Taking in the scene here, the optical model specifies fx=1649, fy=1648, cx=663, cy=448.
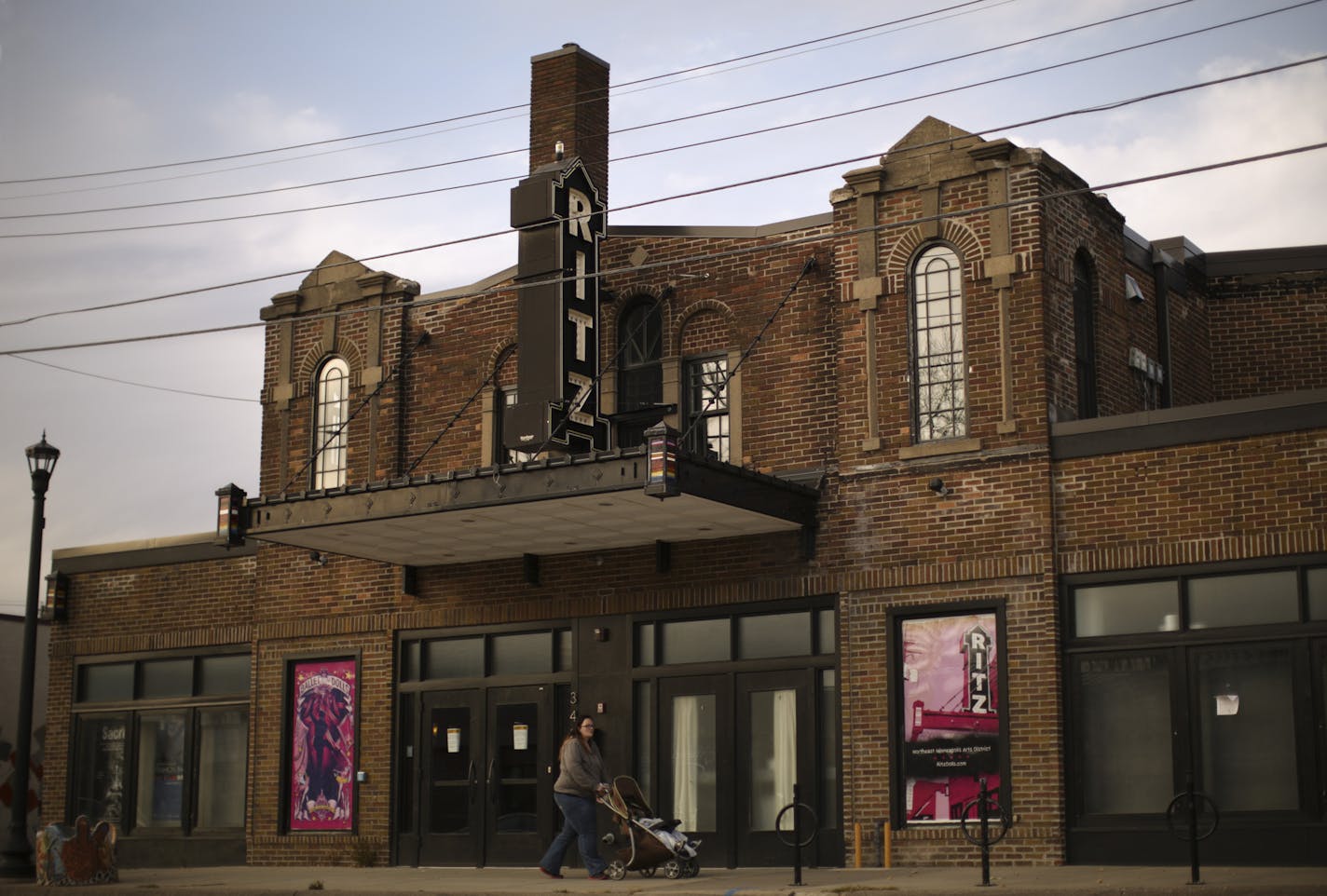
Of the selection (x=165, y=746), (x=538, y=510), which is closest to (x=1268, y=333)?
(x=538, y=510)

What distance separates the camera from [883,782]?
64.0 feet

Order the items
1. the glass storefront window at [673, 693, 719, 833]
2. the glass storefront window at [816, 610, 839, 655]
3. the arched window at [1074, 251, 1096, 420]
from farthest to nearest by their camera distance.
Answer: the glass storefront window at [673, 693, 719, 833] → the arched window at [1074, 251, 1096, 420] → the glass storefront window at [816, 610, 839, 655]

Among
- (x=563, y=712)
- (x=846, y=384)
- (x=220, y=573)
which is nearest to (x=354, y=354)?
(x=220, y=573)

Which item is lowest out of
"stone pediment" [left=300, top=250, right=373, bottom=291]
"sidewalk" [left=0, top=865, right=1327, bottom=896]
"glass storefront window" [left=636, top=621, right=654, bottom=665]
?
"sidewalk" [left=0, top=865, right=1327, bottom=896]

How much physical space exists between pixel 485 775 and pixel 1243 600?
10490mm

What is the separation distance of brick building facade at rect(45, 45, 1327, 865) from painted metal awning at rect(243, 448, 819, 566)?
0.07 m

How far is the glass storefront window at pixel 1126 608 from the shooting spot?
18250 mm

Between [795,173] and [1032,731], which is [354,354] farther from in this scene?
[1032,731]

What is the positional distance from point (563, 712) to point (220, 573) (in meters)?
7.31

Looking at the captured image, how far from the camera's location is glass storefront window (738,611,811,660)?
68.0 ft

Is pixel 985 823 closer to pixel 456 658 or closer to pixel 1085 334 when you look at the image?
pixel 1085 334

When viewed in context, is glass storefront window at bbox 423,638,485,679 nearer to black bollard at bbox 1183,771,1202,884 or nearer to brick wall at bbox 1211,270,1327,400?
black bollard at bbox 1183,771,1202,884

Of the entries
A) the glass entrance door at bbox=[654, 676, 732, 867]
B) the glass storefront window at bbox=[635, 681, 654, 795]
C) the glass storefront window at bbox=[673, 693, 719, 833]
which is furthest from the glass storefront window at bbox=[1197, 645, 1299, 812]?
the glass storefront window at bbox=[635, 681, 654, 795]

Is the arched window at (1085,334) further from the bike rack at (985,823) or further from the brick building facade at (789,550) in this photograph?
the bike rack at (985,823)
